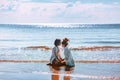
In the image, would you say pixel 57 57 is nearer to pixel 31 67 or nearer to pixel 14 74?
pixel 31 67

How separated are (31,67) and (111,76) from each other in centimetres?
365

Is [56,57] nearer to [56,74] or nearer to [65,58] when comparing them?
[65,58]

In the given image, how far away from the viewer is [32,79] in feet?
39.5

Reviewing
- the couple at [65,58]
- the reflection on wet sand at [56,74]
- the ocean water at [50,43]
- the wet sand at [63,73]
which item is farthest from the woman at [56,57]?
the ocean water at [50,43]

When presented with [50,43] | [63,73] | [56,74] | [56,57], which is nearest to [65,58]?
[56,57]

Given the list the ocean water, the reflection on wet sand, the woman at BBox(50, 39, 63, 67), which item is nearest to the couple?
the woman at BBox(50, 39, 63, 67)

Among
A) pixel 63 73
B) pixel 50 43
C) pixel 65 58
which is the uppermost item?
pixel 65 58

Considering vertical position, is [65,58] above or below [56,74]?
above

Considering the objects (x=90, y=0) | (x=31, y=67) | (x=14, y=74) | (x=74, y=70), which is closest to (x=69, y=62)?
(x=74, y=70)

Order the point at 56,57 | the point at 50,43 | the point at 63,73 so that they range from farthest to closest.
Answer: the point at 50,43 < the point at 56,57 < the point at 63,73

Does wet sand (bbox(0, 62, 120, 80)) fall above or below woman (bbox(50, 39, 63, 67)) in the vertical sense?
below

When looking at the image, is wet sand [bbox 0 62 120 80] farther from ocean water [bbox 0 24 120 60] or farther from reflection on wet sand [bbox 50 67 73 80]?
ocean water [bbox 0 24 120 60]

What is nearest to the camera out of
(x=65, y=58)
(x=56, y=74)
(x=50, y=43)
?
(x=56, y=74)

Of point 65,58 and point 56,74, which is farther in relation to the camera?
point 65,58
